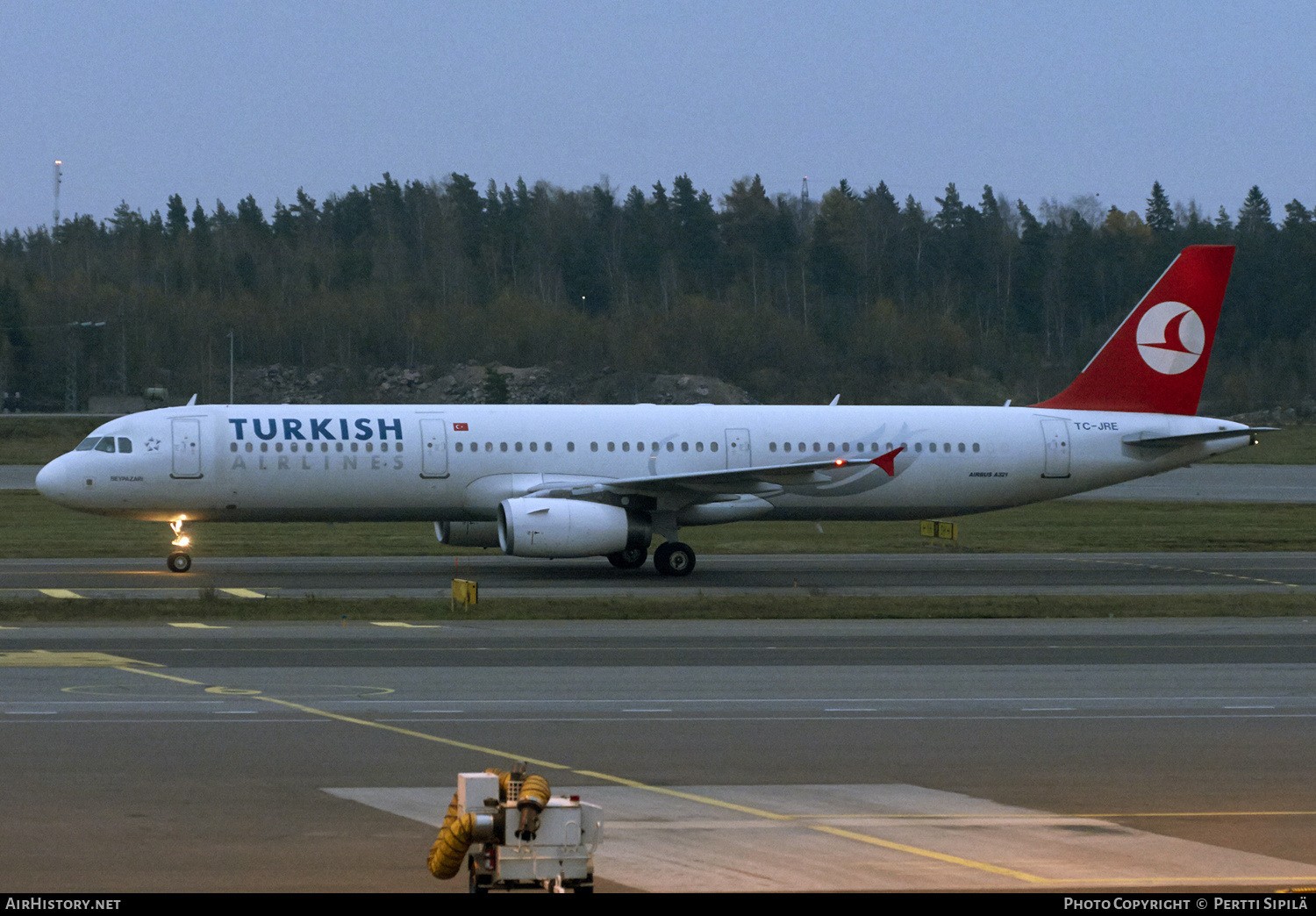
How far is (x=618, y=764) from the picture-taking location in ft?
44.4

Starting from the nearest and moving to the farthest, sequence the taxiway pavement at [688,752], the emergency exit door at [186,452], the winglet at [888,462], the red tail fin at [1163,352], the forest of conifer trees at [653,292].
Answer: the taxiway pavement at [688,752] → the emergency exit door at [186,452] → the winglet at [888,462] → the red tail fin at [1163,352] → the forest of conifer trees at [653,292]

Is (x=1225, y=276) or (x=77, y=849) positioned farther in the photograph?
(x=1225, y=276)

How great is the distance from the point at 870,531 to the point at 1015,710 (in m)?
29.0

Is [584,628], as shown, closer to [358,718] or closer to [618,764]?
[358,718]

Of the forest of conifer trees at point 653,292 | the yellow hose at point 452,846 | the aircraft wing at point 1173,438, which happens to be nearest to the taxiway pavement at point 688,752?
the yellow hose at point 452,846

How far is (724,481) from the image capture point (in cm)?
3247

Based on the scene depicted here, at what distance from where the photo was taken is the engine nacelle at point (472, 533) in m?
34.2

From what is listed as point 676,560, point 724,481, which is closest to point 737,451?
point 724,481

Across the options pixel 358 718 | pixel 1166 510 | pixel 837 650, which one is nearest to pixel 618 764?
pixel 358 718

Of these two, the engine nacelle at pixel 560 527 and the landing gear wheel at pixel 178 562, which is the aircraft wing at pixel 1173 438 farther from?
the landing gear wheel at pixel 178 562

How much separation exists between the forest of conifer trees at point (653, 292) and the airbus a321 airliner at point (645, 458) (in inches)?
2649

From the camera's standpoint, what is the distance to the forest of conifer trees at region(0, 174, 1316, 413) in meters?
113

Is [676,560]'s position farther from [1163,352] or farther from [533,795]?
[533,795]

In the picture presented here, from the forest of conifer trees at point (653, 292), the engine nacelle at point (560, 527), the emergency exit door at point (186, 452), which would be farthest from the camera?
the forest of conifer trees at point (653, 292)
